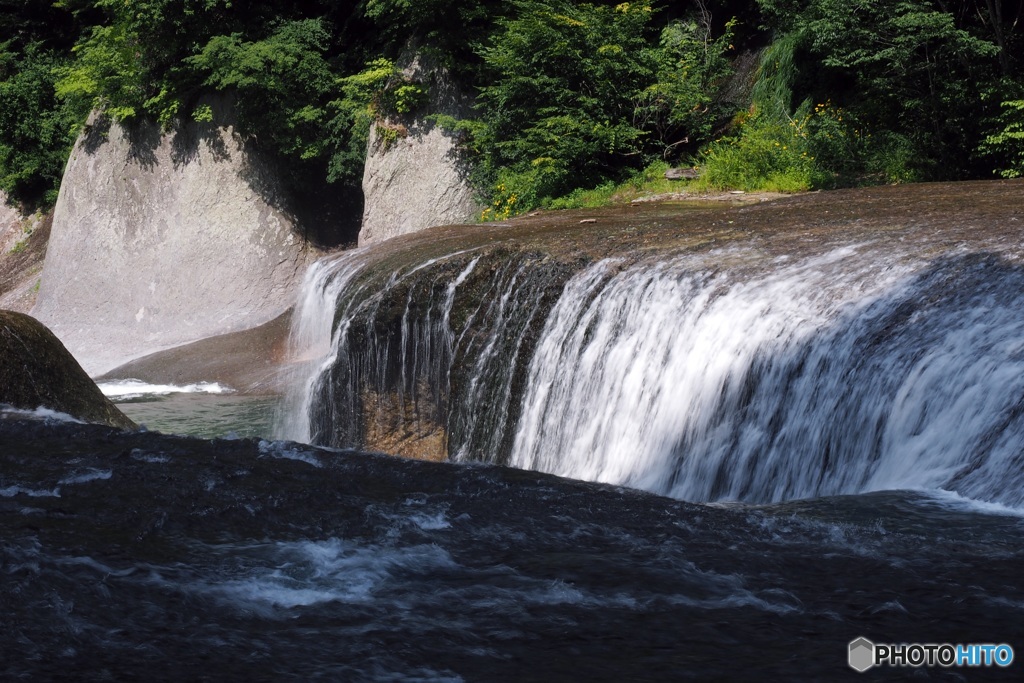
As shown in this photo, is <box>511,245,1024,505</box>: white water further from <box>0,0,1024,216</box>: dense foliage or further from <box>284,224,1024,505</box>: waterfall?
<box>0,0,1024,216</box>: dense foliage

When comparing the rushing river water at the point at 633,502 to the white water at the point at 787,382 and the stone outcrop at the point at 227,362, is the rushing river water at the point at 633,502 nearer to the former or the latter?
the white water at the point at 787,382

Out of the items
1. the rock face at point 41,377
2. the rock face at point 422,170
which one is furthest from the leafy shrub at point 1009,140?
the rock face at point 41,377

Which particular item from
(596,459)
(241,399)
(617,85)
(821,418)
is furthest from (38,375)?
(617,85)

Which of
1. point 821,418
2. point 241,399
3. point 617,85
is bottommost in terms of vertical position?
point 241,399

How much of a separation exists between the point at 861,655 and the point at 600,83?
47.0 ft

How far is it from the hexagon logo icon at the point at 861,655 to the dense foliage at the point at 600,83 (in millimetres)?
10457

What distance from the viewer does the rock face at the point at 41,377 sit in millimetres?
6723

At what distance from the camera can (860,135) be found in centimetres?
1465

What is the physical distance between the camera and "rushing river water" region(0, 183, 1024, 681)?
9.76 feet

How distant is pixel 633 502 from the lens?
14.1 ft

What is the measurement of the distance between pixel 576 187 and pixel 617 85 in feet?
5.58

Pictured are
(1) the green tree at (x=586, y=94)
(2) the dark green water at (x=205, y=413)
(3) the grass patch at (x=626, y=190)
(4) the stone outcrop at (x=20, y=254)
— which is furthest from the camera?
(4) the stone outcrop at (x=20, y=254)

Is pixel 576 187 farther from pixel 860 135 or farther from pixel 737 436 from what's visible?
pixel 737 436

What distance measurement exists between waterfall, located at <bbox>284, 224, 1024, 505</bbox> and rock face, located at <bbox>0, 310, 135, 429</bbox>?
10.6 feet
